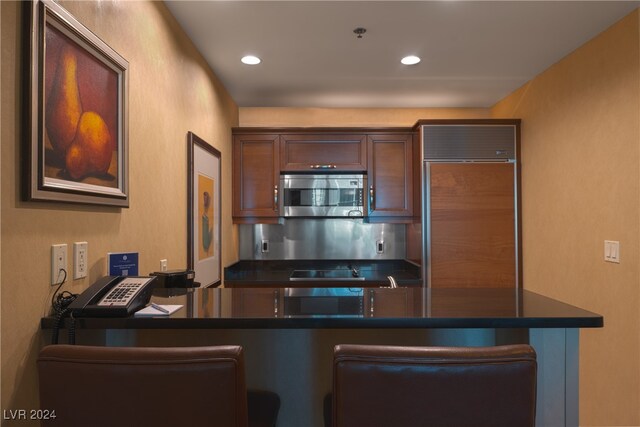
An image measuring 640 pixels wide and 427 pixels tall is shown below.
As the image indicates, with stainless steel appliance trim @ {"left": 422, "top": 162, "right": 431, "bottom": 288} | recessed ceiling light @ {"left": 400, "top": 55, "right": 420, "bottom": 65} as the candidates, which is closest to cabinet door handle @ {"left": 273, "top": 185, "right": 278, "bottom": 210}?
stainless steel appliance trim @ {"left": 422, "top": 162, "right": 431, "bottom": 288}

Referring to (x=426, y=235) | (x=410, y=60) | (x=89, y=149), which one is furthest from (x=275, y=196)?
(x=89, y=149)

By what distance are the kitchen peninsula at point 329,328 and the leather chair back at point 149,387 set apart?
1.02 ft

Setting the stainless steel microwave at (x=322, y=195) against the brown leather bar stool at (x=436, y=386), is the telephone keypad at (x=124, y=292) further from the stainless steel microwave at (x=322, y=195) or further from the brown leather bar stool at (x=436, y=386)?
the stainless steel microwave at (x=322, y=195)

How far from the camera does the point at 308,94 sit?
11.4ft

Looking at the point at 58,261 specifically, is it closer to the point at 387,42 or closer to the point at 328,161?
the point at 387,42

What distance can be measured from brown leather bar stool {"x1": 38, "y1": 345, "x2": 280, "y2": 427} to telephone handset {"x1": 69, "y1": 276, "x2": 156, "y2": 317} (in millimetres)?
342

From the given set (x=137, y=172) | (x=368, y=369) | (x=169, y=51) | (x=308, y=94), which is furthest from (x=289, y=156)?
(x=368, y=369)

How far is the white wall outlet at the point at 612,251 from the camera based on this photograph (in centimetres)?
221

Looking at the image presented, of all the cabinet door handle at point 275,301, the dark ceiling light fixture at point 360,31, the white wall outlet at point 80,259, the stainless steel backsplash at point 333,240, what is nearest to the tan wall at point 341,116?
the stainless steel backsplash at point 333,240

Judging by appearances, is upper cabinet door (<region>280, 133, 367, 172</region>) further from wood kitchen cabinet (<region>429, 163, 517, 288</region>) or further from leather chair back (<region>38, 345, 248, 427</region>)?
leather chair back (<region>38, 345, 248, 427</region>)

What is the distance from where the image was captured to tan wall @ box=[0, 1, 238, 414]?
40.8 inches

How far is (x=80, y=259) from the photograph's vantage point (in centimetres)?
131

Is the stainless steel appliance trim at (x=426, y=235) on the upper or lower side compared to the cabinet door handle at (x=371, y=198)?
lower

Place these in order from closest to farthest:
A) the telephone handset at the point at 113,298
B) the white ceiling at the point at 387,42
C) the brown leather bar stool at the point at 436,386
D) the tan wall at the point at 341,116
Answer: the brown leather bar stool at the point at 436,386 → the telephone handset at the point at 113,298 → the white ceiling at the point at 387,42 → the tan wall at the point at 341,116
